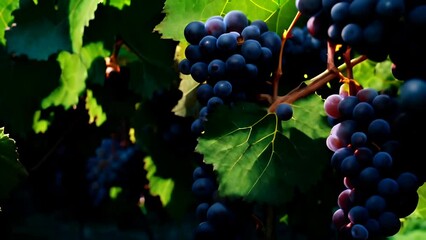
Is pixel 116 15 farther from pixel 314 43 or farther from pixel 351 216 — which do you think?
pixel 351 216

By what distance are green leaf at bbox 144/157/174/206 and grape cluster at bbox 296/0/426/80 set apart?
100 centimetres

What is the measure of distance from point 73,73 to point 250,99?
2.36 feet

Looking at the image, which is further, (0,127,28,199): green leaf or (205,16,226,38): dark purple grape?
(0,127,28,199): green leaf

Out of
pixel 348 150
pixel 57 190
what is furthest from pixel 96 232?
pixel 348 150

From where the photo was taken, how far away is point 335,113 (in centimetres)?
97

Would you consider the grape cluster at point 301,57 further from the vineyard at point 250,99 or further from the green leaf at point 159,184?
the green leaf at point 159,184

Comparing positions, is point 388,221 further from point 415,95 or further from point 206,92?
point 206,92

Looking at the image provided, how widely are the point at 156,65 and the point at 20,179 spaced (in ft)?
1.56

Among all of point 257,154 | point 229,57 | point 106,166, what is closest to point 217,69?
point 229,57

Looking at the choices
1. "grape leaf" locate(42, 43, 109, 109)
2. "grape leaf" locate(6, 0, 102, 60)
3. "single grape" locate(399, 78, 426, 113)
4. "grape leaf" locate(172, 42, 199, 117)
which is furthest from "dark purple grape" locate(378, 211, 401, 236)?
"grape leaf" locate(42, 43, 109, 109)

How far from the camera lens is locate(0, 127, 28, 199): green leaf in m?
1.21

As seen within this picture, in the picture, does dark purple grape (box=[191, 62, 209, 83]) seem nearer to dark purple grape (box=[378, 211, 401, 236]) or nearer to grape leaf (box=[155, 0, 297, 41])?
grape leaf (box=[155, 0, 297, 41])

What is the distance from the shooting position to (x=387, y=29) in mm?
825

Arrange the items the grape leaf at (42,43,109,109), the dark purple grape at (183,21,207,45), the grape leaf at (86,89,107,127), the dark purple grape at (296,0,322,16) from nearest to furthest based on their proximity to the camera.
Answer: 1. the dark purple grape at (296,0,322,16)
2. the dark purple grape at (183,21,207,45)
3. the grape leaf at (42,43,109,109)
4. the grape leaf at (86,89,107,127)
